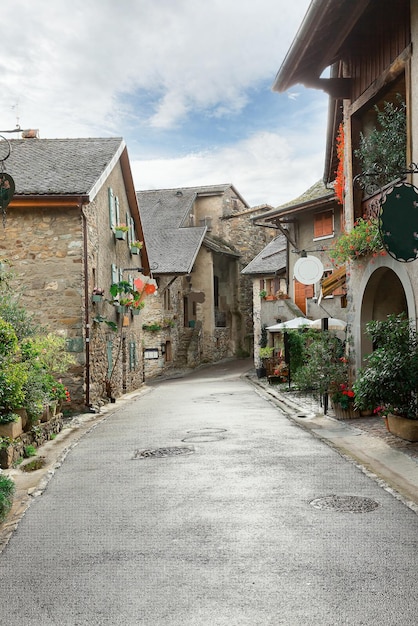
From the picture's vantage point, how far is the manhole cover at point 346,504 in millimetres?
6073

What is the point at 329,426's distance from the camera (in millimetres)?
12180

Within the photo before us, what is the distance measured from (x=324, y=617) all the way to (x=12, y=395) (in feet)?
22.9

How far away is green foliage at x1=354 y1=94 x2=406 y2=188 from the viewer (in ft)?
36.1

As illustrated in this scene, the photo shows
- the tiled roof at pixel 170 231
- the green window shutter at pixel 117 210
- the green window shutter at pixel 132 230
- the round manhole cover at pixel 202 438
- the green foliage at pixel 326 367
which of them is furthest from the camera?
the tiled roof at pixel 170 231

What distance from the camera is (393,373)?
9.52 metres

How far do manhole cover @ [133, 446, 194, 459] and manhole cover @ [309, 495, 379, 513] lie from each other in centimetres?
327

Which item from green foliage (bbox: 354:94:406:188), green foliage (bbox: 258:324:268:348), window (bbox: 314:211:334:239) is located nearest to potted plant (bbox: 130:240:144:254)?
window (bbox: 314:211:334:239)

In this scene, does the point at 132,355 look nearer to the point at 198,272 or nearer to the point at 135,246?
the point at 135,246

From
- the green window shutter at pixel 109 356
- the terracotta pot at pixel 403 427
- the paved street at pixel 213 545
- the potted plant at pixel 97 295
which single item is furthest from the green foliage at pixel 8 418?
the green window shutter at pixel 109 356

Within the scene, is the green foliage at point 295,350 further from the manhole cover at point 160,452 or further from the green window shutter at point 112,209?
the manhole cover at point 160,452

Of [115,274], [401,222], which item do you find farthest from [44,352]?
[115,274]

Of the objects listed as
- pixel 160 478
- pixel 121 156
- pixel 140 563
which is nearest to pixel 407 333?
pixel 160 478

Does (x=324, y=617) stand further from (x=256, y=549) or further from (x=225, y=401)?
(x=225, y=401)

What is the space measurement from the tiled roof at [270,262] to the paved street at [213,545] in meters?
23.0
